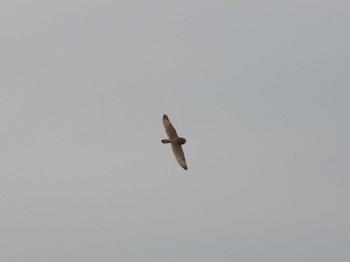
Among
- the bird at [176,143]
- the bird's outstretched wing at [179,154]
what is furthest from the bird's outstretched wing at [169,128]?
the bird's outstretched wing at [179,154]

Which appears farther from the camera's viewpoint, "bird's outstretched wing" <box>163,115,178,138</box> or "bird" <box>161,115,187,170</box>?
"bird's outstretched wing" <box>163,115,178,138</box>

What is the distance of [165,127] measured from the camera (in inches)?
2454

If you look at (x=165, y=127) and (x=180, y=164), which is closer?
(x=180, y=164)

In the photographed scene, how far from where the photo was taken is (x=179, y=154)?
197 ft

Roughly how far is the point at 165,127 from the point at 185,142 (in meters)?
3.68

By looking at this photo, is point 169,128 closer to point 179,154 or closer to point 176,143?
point 176,143

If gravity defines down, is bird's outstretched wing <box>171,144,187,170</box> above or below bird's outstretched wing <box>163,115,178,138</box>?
below

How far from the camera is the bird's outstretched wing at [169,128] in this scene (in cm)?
6144

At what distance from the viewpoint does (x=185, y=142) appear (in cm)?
5959

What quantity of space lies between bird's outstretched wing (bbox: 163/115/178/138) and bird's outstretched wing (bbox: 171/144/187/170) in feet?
5.29

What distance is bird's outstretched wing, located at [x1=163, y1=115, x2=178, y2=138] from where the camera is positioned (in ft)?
202

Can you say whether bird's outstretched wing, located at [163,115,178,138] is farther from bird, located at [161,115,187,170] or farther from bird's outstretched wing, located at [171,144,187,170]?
bird's outstretched wing, located at [171,144,187,170]

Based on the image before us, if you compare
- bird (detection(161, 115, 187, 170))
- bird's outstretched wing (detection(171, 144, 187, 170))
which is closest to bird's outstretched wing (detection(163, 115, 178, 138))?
bird (detection(161, 115, 187, 170))

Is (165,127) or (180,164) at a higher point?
(165,127)
